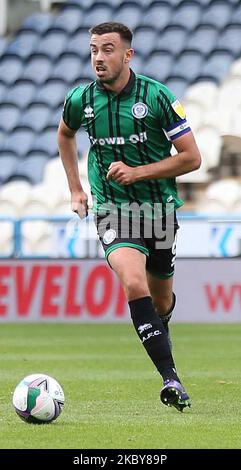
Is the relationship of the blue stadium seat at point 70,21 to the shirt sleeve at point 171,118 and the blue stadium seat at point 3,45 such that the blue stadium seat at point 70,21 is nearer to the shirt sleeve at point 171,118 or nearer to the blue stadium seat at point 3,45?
the blue stadium seat at point 3,45

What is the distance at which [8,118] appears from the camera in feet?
74.6

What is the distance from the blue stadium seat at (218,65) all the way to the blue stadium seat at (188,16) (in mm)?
1129

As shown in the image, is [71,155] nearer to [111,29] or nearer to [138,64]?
[111,29]

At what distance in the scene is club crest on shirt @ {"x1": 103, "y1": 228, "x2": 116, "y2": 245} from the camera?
756 centimetres

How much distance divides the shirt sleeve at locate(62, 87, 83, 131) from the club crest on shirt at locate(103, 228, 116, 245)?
792 mm

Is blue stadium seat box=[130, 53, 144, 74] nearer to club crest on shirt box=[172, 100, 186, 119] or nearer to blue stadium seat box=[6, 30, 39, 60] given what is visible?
blue stadium seat box=[6, 30, 39, 60]

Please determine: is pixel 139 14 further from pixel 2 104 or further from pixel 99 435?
pixel 99 435

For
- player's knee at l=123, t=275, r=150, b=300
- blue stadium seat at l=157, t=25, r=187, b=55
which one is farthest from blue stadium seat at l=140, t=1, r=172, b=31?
player's knee at l=123, t=275, r=150, b=300

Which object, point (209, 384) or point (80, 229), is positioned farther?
point (80, 229)

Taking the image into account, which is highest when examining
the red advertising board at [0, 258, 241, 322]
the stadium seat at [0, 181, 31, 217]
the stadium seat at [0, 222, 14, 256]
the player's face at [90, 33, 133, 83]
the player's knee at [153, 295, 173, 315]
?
the stadium seat at [0, 181, 31, 217]

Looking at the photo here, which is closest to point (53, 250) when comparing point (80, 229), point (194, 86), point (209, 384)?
point (80, 229)

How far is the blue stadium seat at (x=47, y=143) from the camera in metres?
21.6

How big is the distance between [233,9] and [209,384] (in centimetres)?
1514

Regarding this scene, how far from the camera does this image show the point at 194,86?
21828 mm
